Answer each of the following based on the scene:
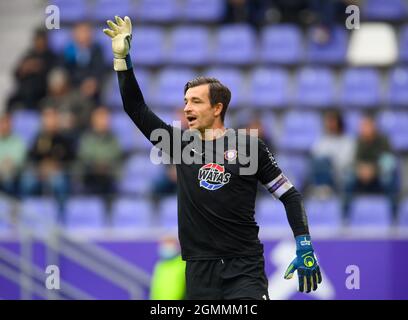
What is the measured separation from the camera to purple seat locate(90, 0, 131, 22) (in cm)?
1638

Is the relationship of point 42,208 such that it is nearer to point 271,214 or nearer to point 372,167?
point 271,214

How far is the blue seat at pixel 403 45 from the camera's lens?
15.3 m

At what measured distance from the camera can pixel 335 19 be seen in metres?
15.8

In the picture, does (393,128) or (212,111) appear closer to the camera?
(212,111)

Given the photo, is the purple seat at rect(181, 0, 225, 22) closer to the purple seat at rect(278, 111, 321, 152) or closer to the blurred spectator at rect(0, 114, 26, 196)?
the purple seat at rect(278, 111, 321, 152)

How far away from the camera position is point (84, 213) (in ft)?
41.8

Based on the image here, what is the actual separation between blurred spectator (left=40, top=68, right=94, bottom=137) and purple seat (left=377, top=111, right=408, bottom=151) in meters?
4.30

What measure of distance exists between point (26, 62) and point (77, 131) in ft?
6.84

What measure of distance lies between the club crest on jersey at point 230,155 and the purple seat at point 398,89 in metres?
8.74

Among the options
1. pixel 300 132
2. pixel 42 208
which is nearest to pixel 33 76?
pixel 42 208

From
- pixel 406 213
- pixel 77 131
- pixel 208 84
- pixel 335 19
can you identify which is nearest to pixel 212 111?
pixel 208 84
